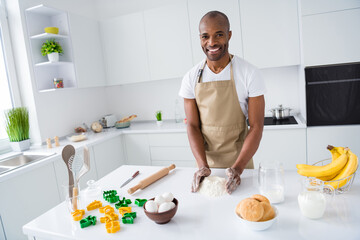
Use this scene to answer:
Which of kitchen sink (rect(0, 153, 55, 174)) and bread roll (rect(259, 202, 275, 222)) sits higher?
bread roll (rect(259, 202, 275, 222))

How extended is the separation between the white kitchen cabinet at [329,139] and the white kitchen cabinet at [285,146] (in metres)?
0.06

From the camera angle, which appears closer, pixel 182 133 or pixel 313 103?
pixel 313 103

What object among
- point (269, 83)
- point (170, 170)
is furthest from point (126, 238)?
point (269, 83)

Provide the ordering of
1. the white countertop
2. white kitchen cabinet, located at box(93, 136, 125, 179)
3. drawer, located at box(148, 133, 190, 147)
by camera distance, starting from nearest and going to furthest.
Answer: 1. the white countertop
2. white kitchen cabinet, located at box(93, 136, 125, 179)
3. drawer, located at box(148, 133, 190, 147)

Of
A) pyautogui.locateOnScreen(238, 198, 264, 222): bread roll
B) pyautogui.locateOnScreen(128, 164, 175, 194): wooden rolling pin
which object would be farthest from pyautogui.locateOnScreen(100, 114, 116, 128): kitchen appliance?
pyautogui.locateOnScreen(238, 198, 264, 222): bread roll

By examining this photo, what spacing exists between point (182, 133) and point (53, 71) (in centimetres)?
162

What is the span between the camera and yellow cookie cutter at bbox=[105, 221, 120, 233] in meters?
0.96

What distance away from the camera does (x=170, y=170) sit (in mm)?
1536

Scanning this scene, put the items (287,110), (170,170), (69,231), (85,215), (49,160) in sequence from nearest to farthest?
(69,231) < (85,215) < (170,170) < (49,160) < (287,110)

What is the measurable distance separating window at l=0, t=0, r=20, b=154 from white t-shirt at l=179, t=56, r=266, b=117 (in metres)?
2.00

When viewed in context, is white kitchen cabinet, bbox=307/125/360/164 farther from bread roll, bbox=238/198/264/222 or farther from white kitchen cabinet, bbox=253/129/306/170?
bread roll, bbox=238/198/264/222

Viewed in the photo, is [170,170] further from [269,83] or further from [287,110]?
[269,83]

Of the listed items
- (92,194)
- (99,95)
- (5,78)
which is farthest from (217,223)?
(99,95)

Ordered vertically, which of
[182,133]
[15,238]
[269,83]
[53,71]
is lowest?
[15,238]
